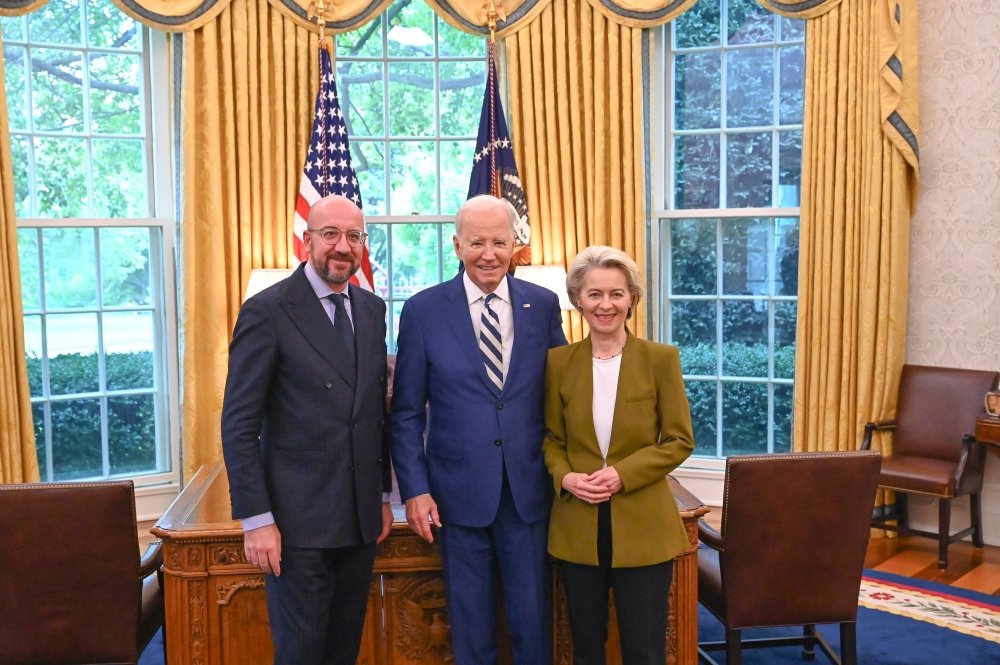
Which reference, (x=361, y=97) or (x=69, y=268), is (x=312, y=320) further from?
(x=361, y=97)

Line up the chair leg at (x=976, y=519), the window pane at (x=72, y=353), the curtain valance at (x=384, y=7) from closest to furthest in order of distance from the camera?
the chair leg at (x=976, y=519), the curtain valance at (x=384, y=7), the window pane at (x=72, y=353)

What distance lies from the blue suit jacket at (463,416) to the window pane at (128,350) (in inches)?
129

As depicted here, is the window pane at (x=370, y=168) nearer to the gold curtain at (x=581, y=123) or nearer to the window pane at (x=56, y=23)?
the gold curtain at (x=581, y=123)

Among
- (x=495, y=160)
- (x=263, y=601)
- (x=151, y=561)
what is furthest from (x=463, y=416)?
(x=495, y=160)

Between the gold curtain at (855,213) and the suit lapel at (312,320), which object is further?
the gold curtain at (855,213)

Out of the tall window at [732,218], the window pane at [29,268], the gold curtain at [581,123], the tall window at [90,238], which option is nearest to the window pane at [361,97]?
the gold curtain at [581,123]

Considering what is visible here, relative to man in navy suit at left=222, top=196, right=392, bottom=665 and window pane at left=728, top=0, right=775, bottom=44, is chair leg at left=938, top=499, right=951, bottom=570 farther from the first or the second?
man in navy suit at left=222, top=196, right=392, bottom=665

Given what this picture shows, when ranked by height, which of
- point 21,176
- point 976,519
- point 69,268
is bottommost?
point 976,519

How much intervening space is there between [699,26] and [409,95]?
1.78 m

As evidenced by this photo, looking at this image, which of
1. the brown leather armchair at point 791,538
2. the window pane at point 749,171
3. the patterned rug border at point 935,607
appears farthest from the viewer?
the window pane at point 749,171

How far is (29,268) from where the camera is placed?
4.98 m

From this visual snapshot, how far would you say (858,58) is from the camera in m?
4.87

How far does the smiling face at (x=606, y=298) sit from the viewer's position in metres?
2.38

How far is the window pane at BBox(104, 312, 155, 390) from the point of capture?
17.1ft
